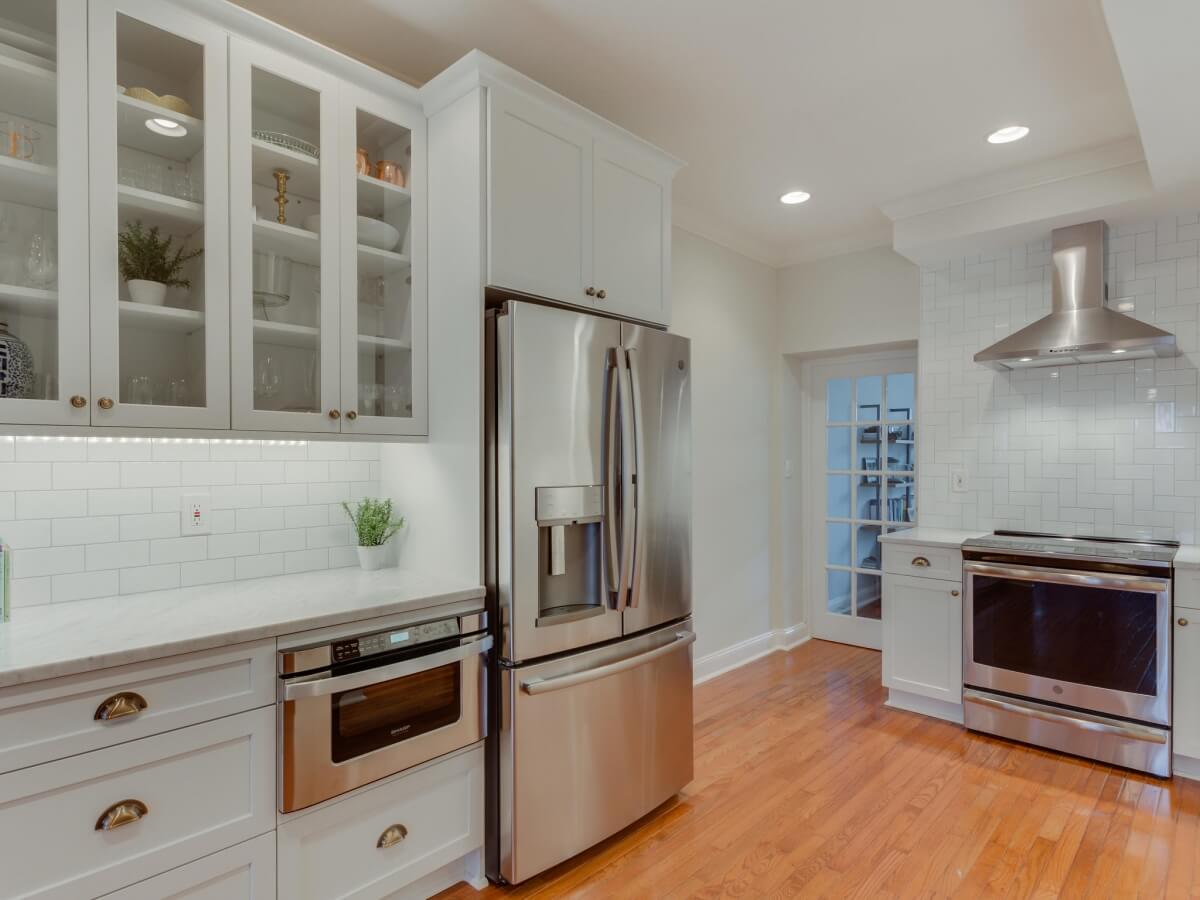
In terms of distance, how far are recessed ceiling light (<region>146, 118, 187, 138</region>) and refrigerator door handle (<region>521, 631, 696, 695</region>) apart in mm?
1838

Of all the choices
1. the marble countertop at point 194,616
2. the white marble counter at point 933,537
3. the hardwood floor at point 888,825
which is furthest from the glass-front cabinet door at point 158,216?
the white marble counter at point 933,537

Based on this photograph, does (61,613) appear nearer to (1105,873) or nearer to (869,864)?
(869,864)

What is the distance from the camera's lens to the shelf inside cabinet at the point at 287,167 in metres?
1.95

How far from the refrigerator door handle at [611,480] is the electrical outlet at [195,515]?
4.19 feet

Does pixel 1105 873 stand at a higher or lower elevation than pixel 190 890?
lower

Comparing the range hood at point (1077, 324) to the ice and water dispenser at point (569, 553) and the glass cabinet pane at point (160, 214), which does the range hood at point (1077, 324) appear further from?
the glass cabinet pane at point (160, 214)

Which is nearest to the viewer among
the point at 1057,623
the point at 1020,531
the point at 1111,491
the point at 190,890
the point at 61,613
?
the point at 190,890

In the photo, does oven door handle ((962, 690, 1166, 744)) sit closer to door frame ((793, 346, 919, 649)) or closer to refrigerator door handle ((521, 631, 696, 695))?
door frame ((793, 346, 919, 649))

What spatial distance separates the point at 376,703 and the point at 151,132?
1.65m

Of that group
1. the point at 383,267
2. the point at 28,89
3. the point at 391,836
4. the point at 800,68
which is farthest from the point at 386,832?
the point at 800,68

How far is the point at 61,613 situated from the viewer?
1.77 metres

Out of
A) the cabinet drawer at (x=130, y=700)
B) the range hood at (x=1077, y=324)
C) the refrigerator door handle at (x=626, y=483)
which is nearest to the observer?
the cabinet drawer at (x=130, y=700)

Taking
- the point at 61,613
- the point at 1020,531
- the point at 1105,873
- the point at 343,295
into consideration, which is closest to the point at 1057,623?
the point at 1020,531

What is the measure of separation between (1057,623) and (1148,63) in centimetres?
224
